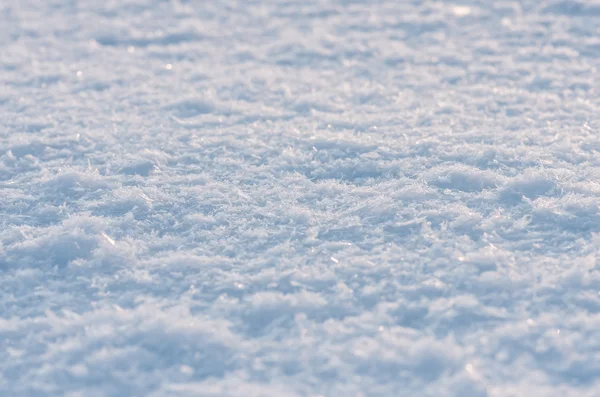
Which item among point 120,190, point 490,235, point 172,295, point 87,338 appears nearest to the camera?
point 87,338

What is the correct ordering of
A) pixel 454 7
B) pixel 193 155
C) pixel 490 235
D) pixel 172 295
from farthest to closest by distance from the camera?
pixel 454 7
pixel 193 155
pixel 490 235
pixel 172 295

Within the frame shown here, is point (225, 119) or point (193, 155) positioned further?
point (225, 119)

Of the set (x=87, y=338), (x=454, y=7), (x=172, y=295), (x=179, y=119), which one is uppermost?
(x=454, y=7)

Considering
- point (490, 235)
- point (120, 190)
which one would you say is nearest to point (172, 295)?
point (120, 190)

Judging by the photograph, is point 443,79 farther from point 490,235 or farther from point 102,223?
point 102,223

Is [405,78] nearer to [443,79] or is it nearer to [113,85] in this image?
[443,79]

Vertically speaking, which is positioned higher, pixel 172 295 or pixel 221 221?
pixel 221 221
